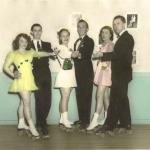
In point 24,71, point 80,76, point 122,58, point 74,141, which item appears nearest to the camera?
point 74,141

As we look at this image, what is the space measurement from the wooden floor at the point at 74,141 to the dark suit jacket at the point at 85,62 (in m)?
0.72

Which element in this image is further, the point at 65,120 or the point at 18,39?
the point at 65,120

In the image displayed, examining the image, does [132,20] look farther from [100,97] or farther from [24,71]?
[24,71]

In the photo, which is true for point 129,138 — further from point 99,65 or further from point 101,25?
point 101,25

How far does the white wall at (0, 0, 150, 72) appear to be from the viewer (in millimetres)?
7238

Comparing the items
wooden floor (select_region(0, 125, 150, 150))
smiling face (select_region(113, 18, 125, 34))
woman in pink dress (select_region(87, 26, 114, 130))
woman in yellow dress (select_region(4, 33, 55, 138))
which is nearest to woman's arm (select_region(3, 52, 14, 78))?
woman in yellow dress (select_region(4, 33, 55, 138))

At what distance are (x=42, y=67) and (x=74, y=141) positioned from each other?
108 centimetres

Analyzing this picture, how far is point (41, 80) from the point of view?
692cm

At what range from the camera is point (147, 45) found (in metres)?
7.32

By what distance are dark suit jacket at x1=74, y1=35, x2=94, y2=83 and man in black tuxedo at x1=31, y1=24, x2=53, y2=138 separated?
1.27 feet

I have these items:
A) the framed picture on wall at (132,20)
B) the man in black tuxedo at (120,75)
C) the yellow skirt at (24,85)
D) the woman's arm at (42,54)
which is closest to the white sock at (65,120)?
the man in black tuxedo at (120,75)

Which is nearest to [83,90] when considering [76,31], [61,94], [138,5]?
[61,94]

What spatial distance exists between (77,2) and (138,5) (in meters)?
0.82

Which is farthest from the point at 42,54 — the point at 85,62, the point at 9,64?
the point at 85,62
